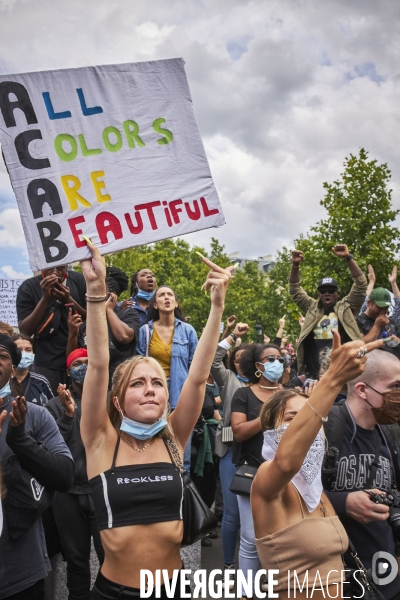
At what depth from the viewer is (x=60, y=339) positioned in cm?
584

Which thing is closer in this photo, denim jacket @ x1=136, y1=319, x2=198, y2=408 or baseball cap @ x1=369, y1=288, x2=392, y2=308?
denim jacket @ x1=136, y1=319, x2=198, y2=408

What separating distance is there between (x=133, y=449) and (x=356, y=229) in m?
20.6

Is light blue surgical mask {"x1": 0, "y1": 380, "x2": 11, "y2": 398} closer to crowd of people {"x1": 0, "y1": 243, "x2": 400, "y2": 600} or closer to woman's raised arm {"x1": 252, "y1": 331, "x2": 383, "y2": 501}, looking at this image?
crowd of people {"x1": 0, "y1": 243, "x2": 400, "y2": 600}

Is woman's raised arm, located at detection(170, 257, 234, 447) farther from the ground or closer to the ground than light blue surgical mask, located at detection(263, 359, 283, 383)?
farther from the ground

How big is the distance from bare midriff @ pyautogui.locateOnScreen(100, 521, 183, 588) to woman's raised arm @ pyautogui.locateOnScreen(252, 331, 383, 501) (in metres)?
0.65

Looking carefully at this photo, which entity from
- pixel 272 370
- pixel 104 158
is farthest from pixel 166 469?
pixel 272 370

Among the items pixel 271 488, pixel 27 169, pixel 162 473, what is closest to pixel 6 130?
pixel 27 169

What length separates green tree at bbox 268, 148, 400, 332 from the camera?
21234 mm

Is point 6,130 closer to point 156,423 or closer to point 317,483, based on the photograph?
point 156,423

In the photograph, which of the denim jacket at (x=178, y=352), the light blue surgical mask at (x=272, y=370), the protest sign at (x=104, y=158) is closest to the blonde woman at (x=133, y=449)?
the protest sign at (x=104, y=158)

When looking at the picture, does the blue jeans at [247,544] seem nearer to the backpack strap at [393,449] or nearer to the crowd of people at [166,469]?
the crowd of people at [166,469]

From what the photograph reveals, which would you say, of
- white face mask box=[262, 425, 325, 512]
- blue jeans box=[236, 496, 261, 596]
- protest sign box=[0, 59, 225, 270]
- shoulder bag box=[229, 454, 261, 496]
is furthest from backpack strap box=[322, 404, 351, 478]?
blue jeans box=[236, 496, 261, 596]

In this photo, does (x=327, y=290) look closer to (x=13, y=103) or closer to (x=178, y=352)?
(x=178, y=352)

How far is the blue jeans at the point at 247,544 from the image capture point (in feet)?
15.5
